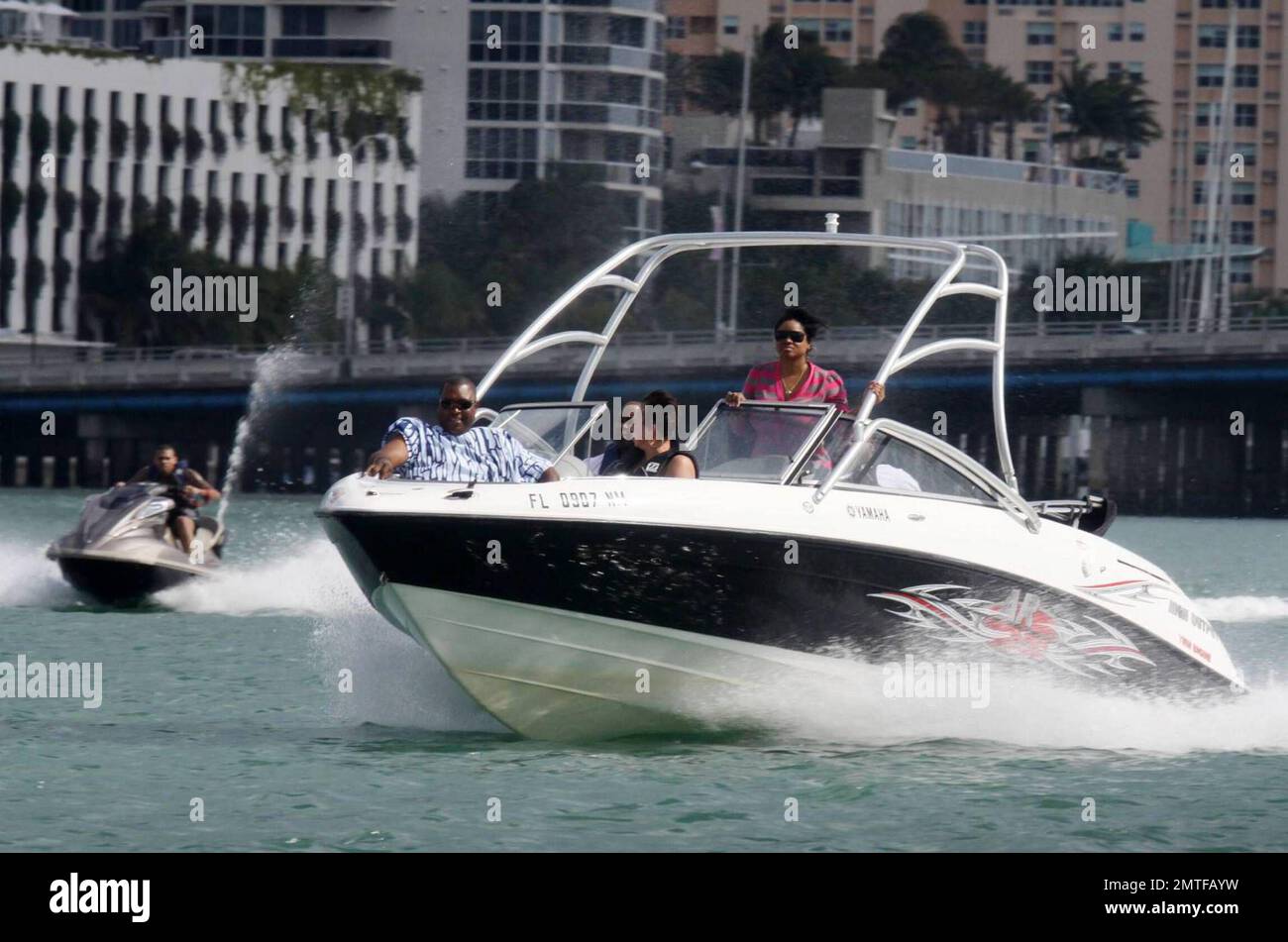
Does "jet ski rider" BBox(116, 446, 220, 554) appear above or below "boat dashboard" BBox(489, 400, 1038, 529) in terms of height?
below

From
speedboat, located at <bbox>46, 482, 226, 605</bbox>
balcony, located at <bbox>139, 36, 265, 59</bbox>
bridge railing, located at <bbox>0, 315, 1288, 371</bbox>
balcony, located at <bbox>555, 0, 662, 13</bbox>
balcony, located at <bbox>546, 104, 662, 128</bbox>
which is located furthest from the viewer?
balcony, located at <bbox>139, 36, 265, 59</bbox>

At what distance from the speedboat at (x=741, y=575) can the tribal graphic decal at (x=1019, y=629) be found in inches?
0.4

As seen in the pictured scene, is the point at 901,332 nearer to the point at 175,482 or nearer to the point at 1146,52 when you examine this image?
the point at 175,482

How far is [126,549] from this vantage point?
70.8 ft

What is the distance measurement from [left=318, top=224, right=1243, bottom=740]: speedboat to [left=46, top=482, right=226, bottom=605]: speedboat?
9.84 meters

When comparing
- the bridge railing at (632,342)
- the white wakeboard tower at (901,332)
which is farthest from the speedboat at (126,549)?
the bridge railing at (632,342)

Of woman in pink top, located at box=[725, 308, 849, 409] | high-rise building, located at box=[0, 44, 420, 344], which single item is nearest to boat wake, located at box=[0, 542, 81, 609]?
woman in pink top, located at box=[725, 308, 849, 409]

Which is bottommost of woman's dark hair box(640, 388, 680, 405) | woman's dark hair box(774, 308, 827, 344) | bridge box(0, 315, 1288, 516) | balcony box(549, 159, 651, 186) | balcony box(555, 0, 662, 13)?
bridge box(0, 315, 1288, 516)

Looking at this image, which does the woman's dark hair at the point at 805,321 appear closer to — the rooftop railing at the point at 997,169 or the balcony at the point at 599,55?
the rooftop railing at the point at 997,169

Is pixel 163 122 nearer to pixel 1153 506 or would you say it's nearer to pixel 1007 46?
pixel 1153 506

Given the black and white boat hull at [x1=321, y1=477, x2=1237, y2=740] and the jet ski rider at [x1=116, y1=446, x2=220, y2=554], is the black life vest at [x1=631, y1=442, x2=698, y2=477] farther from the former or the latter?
the jet ski rider at [x1=116, y1=446, x2=220, y2=554]

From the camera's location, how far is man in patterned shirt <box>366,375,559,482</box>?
11602 mm

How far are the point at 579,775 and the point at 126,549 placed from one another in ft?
36.1

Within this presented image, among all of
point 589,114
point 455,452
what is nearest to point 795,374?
point 455,452
